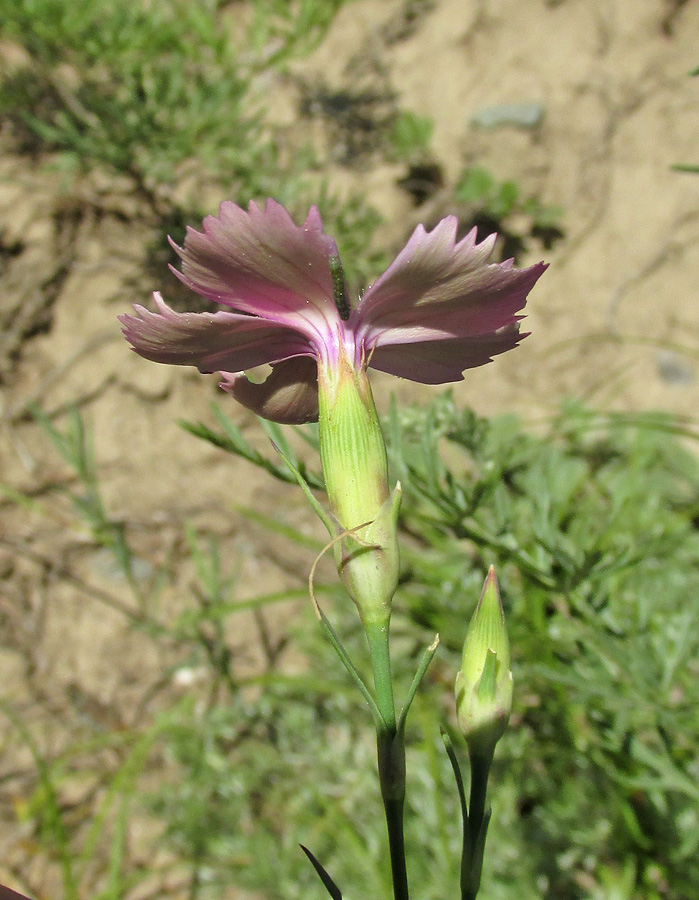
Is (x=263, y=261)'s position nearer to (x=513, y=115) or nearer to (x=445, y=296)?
(x=445, y=296)

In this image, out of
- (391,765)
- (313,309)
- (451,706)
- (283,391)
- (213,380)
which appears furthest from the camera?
(213,380)

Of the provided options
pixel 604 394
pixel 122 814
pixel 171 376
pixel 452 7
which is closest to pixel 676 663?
pixel 604 394

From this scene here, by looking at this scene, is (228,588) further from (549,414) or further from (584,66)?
(584,66)

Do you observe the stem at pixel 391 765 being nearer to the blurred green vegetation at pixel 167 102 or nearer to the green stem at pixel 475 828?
the green stem at pixel 475 828

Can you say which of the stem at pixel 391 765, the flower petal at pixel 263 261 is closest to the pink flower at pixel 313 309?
the flower petal at pixel 263 261

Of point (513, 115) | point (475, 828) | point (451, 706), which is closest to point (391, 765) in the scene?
point (475, 828)

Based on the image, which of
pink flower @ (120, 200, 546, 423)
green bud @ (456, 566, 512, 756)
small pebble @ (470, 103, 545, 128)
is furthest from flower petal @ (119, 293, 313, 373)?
small pebble @ (470, 103, 545, 128)
